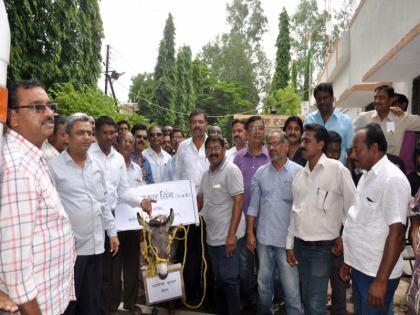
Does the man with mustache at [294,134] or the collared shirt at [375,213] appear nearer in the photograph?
the collared shirt at [375,213]

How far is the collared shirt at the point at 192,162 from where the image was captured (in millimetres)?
5527

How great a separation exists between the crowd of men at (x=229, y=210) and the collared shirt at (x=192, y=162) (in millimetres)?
17

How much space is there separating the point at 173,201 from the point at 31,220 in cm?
305

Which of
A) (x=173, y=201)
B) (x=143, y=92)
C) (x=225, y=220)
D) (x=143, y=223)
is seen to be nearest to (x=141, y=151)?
(x=173, y=201)

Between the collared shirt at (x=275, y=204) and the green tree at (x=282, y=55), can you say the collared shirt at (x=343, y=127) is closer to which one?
the collared shirt at (x=275, y=204)

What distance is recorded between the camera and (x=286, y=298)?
13.1ft

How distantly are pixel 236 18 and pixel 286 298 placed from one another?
47358mm

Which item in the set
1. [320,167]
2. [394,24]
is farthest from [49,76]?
[320,167]

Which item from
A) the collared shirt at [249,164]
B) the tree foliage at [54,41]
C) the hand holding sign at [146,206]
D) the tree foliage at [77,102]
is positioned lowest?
the hand holding sign at [146,206]

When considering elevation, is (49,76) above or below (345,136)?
above

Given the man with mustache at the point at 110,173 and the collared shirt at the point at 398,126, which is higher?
the collared shirt at the point at 398,126

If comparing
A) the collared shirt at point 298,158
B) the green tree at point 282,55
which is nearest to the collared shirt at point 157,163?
the collared shirt at point 298,158

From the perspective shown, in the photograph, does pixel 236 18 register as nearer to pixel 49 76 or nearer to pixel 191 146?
pixel 49 76

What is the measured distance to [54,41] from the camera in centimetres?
1162
